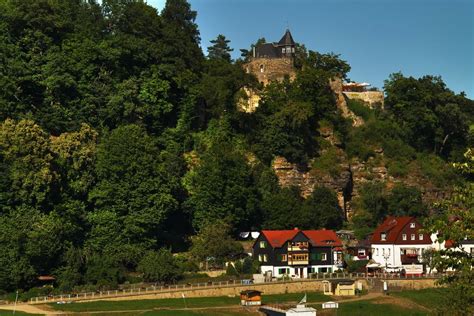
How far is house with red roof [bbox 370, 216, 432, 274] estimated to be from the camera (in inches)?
3329

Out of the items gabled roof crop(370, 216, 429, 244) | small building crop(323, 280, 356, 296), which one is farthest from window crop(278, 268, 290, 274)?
gabled roof crop(370, 216, 429, 244)

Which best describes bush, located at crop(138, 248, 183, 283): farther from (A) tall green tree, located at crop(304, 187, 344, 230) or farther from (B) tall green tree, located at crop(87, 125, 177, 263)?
(A) tall green tree, located at crop(304, 187, 344, 230)

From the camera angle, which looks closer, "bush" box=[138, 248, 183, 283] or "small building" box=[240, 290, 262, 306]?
"small building" box=[240, 290, 262, 306]

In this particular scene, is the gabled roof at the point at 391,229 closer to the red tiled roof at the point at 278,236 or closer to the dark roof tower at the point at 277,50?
the red tiled roof at the point at 278,236

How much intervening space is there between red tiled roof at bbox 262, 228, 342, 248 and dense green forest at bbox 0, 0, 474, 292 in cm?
348

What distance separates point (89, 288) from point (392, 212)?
124 feet

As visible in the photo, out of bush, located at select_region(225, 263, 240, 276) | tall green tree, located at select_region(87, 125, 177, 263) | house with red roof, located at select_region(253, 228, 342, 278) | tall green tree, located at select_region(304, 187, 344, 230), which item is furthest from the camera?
tall green tree, located at select_region(304, 187, 344, 230)

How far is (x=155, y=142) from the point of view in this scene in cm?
8806

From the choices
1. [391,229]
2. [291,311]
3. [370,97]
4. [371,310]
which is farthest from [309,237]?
[370,97]

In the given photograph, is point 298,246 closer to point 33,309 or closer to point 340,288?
point 340,288

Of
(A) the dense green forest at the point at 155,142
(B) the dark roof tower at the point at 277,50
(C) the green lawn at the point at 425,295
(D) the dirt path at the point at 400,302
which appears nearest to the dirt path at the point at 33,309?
(A) the dense green forest at the point at 155,142

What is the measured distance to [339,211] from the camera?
91.9 metres

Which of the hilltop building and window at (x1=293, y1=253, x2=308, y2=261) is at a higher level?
the hilltop building

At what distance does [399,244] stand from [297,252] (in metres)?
11.4
